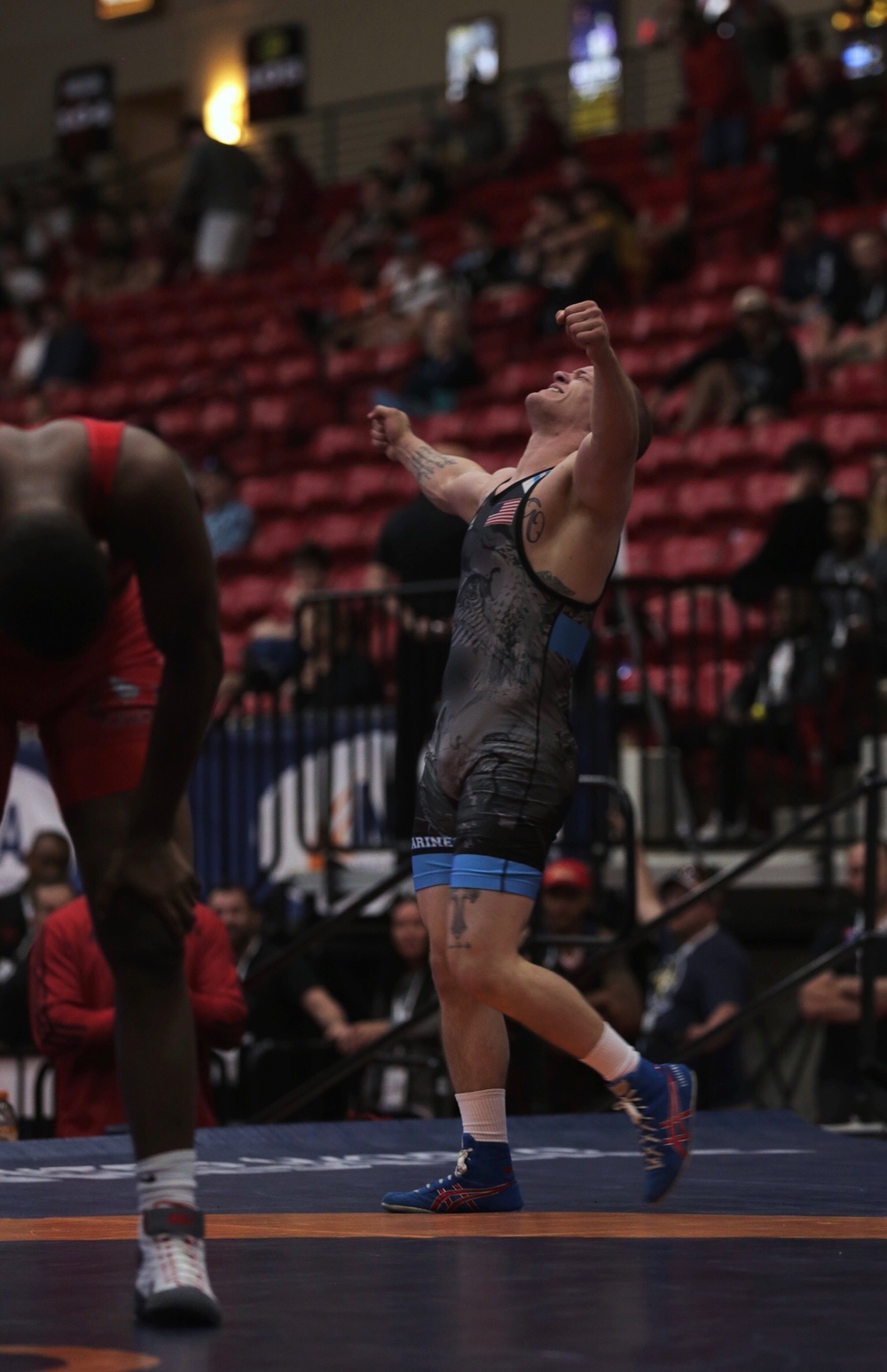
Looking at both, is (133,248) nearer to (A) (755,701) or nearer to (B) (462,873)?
(A) (755,701)

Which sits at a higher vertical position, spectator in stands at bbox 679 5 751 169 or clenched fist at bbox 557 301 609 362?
spectator in stands at bbox 679 5 751 169

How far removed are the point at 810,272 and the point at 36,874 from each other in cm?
668

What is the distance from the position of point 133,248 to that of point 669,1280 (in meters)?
18.4

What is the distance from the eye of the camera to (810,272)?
13.0 m

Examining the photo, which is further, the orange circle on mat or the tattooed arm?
the tattooed arm

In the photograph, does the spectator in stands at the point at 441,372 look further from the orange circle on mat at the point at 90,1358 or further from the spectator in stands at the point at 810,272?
the orange circle on mat at the point at 90,1358

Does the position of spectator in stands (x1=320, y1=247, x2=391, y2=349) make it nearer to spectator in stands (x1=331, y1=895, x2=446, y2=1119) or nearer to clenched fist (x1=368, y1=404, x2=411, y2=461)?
spectator in stands (x1=331, y1=895, x2=446, y2=1119)

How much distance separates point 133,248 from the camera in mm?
20500

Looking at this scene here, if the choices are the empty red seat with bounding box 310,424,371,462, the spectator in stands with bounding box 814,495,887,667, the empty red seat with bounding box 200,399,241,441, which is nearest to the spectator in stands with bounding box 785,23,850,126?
the empty red seat with bounding box 310,424,371,462

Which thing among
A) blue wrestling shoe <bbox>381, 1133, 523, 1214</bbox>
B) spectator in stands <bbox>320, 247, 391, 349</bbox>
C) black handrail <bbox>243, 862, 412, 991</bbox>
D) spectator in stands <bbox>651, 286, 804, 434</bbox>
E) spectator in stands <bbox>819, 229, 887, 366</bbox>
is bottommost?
A: blue wrestling shoe <bbox>381, 1133, 523, 1214</bbox>

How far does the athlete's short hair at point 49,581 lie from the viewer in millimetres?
2605

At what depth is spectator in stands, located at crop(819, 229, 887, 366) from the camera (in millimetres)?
12328

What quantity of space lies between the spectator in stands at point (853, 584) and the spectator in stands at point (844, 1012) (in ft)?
2.54

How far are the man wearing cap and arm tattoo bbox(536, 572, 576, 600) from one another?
2916mm
